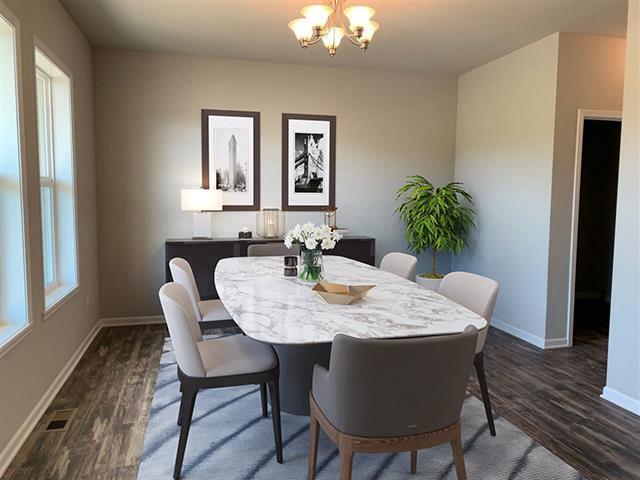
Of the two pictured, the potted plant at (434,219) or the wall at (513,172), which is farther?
the potted plant at (434,219)

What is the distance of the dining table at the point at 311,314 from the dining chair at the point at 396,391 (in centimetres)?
22

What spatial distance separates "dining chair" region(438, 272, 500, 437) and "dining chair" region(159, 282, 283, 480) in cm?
104

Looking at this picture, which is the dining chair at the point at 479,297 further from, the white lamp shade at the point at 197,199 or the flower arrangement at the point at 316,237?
the white lamp shade at the point at 197,199

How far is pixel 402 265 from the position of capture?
3.45 m

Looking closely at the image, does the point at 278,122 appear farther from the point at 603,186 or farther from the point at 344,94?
the point at 603,186

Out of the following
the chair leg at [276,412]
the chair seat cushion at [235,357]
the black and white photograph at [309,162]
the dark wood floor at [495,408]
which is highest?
the black and white photograph at [309,162]

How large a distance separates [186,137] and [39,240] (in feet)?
7.40

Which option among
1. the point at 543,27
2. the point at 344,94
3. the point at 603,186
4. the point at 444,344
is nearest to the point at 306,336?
the point at 444,344

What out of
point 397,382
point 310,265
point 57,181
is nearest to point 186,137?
point 57,181

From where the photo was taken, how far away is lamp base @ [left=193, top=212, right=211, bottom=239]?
4.71m

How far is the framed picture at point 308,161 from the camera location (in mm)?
5047

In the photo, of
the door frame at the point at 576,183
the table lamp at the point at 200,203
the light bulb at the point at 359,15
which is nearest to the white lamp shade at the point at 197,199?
the table lamp at the point at 200,203

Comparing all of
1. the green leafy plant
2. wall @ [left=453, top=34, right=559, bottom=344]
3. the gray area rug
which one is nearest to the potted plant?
the green leafy plant

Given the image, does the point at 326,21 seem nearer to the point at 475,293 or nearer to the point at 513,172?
the point at 475,293
